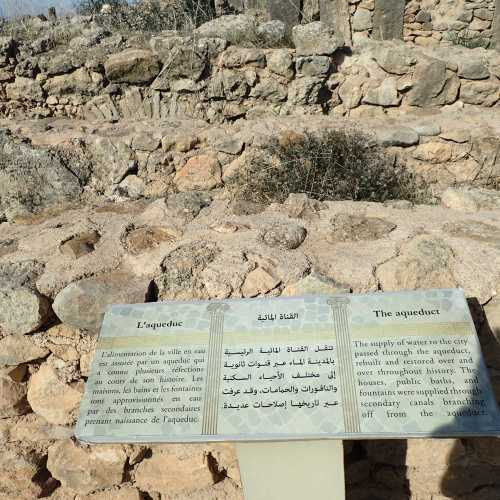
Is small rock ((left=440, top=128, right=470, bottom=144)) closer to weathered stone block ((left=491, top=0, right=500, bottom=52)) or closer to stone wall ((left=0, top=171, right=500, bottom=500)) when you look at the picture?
stone wall ((left=0, top=171, right=500, bottom=500))

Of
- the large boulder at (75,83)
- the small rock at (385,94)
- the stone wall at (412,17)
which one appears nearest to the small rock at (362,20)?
the stone wall at (412,17)

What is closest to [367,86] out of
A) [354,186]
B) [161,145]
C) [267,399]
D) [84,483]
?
[354,186]

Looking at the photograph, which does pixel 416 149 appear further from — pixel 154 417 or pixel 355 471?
pixel 154 417

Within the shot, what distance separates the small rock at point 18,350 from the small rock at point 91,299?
18 cm

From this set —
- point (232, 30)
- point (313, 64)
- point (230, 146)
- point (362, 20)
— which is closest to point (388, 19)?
point (362, 20)

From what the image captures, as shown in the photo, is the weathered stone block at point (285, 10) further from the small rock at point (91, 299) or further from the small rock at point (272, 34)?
the small rock at point (91, 299)

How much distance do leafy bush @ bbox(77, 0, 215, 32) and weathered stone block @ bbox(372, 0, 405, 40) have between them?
1.92m

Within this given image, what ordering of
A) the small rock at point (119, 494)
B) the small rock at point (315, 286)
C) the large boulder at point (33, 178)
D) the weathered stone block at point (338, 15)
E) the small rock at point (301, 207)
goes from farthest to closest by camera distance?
the weathered stone block at point (338, 15) → the large boulder at point (33, 178) → the small rock at point (301, 207) → the small rock at point (119, 494) → the small rock at point (315, 286)

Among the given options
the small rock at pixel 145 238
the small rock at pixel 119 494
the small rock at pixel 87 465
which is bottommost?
the small rock at pixel 119 494

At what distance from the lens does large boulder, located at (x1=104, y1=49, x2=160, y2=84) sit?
12.1 feet

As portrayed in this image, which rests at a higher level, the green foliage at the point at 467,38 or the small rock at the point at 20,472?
the green foliage at the point at 467,38

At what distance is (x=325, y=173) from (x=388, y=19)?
314 centimetres

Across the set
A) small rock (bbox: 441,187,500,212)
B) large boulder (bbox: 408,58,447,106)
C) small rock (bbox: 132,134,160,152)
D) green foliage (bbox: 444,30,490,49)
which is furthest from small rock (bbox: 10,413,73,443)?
green foliage (bbox: 444,30,490,49)

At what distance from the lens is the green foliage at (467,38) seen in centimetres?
510
